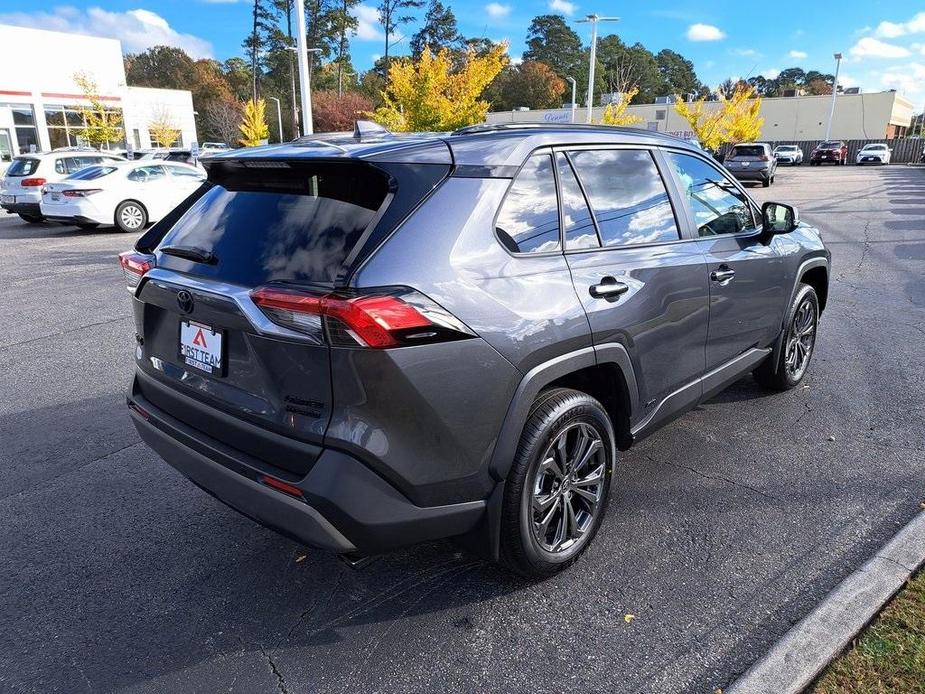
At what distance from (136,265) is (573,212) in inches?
77.0

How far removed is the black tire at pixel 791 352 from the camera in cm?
445

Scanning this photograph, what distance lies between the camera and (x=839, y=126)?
2480 inches

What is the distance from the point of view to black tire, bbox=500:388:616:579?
2447mm

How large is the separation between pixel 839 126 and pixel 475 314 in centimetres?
7443

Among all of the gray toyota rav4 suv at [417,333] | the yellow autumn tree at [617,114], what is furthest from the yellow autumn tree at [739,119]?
the gray toyota rav4 suv at [417,333]

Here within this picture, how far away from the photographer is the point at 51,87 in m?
35.9

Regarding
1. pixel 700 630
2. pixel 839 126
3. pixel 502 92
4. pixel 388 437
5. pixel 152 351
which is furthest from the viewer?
pixel 502 92

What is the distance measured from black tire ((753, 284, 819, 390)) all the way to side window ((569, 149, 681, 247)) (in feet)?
5.51

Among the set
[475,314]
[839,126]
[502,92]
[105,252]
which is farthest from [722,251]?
[502,92]

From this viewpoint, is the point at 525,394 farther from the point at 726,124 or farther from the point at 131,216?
the point at 726,124

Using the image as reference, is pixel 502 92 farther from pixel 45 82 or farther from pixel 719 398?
pixel 719 398

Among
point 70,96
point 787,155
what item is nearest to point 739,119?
point 787,155

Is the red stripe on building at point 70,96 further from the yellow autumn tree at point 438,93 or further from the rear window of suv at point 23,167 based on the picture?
the yellow autumn tree at point 438,93

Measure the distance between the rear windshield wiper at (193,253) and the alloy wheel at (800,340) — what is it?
3847 mm
